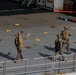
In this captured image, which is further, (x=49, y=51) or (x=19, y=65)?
(x=49, y=51)

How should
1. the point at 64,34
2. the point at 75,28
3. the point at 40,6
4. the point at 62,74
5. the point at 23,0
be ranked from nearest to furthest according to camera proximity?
the point at 62,74
the point at 64,34
the point at 75,28
the point at 40,6
the point at 23,0

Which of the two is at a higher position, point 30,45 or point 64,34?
point 64,34

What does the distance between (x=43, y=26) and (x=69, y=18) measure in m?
4.35

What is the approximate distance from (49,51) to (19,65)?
12.9ft

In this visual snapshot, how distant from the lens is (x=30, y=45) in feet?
82.8

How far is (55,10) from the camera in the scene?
39.5m

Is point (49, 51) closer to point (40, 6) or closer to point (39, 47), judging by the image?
point (39, 47)

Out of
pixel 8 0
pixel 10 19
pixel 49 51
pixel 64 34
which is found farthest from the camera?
pixel 8 0

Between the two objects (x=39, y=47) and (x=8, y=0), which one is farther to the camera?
(x=8, y=0)

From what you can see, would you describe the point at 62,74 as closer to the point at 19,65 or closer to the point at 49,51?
the point at 19,65

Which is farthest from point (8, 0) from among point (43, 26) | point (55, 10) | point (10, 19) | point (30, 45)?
point (30, 45)

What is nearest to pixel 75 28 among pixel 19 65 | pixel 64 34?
pixel 64 34

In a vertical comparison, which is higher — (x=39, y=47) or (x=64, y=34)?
(x=64, y=34)

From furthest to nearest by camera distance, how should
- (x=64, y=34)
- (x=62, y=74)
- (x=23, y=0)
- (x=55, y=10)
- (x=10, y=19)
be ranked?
1. (x=23, y=0)
2. (x=55, y=10)
3. (x=10, y=19)
4. (x=64, y=34)
5. (x=62, y=74)
